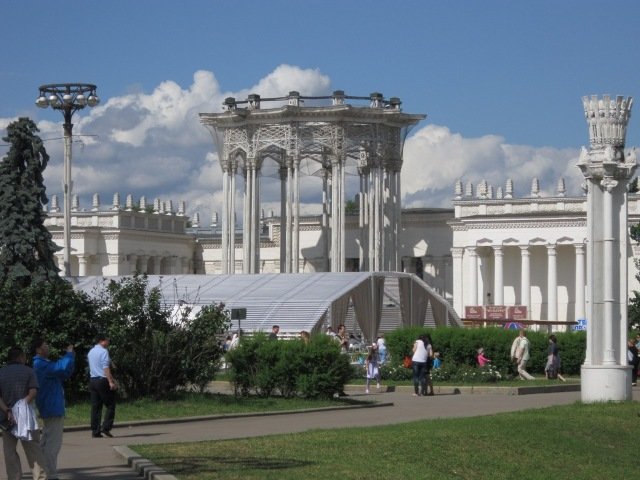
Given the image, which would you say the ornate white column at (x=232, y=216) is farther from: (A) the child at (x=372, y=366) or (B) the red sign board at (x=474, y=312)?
(A) the child at (x=372, y=366)

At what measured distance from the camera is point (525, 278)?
101 m

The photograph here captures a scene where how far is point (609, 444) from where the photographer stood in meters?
23.3

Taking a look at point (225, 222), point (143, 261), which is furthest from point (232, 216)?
point (143, 261)

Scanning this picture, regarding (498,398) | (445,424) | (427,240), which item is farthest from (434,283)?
(445,424)

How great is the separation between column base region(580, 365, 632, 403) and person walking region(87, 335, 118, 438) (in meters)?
10.2

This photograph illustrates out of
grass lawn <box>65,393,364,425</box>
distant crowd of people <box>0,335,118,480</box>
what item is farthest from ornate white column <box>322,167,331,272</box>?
distant crowd of people <box>0,335,118,480</box>

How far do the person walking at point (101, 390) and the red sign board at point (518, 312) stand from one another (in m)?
70.1

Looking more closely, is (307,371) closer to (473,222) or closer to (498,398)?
(498,398)

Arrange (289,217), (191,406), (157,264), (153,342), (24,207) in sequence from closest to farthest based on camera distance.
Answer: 1. (191,406)
2. (153,342)
3. (24,207)
4. (289,217)
5. (157,264)

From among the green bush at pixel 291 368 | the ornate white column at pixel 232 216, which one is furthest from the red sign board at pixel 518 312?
the green bush at pixel 291 368

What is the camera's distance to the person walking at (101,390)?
25266 mm

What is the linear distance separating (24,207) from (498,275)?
66.8 m

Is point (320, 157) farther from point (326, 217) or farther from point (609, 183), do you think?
point (609, 183)

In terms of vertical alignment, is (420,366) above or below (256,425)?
above
